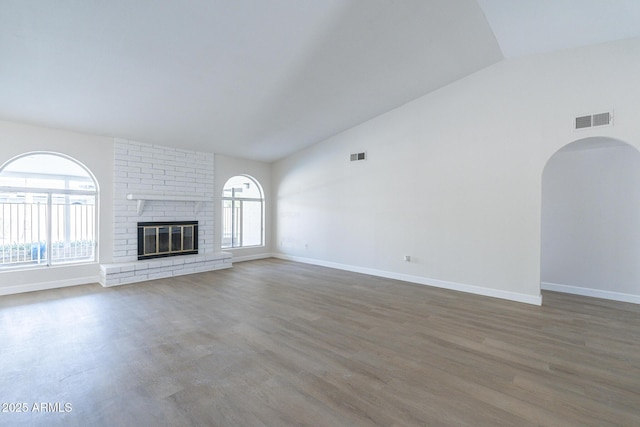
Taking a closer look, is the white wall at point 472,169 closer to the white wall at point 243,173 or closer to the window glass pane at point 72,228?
the white wall at point 243,173

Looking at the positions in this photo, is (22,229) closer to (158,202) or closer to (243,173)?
(158,202)

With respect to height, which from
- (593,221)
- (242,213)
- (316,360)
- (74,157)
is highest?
(74,157)

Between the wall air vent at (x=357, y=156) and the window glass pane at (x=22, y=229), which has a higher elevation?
the wall air vent at (x=357, y=156)

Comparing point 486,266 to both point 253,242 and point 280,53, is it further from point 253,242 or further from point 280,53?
point 253,242

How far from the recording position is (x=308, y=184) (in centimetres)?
718

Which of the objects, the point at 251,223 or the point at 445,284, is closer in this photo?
the point at 445,284

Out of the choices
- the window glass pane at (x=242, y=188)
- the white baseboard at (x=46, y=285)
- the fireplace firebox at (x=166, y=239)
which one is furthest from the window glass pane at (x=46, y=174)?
the window glass pane at (x=242, y=188)

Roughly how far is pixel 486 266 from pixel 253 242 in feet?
18.6

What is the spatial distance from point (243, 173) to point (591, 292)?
7384mm

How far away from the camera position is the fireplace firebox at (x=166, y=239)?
18.7 feet

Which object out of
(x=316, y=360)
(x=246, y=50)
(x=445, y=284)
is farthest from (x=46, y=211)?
(x=445, y=284)

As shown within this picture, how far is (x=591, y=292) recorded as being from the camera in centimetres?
450

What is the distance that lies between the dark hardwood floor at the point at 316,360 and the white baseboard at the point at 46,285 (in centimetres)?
44

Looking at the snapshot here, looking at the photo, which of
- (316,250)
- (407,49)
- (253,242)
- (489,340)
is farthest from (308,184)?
(489,340)
